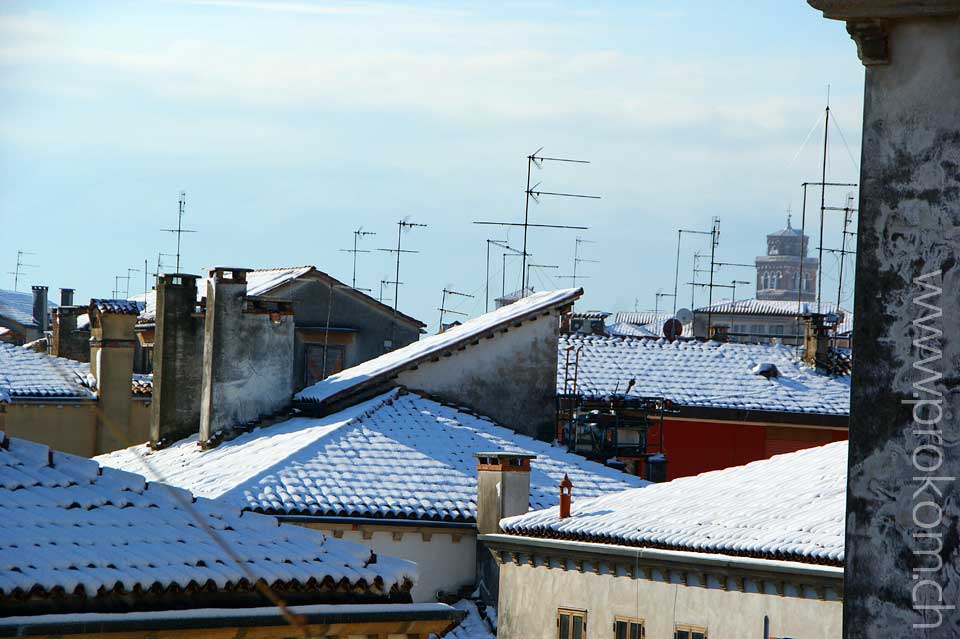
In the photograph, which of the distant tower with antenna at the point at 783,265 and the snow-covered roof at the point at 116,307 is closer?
the snow-covered roof at the point at 116,307

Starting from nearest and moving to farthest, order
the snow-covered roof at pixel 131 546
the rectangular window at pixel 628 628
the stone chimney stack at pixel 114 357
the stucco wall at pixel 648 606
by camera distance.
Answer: the snow-covered roof at pixel 131 546 < the stucco wall at pixel 648 606 < the rectangular window at pixel 628 628 < the stone chimney stack at pixel 114 357

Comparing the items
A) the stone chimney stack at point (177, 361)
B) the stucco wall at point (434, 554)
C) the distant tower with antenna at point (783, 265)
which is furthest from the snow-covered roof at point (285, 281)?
the distant tower with antenna at point (783, 265)

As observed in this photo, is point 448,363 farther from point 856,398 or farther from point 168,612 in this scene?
point 856,398

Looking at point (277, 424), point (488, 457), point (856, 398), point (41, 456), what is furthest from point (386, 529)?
point (856, 398)

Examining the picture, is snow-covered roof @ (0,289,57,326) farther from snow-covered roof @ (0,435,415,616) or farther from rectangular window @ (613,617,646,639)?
snow-covered roof @ (0,435,415,616)

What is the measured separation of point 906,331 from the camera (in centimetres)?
612

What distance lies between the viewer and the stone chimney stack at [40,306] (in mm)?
55500

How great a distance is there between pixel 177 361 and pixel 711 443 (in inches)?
456

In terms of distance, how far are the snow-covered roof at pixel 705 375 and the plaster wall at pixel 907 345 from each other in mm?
25803

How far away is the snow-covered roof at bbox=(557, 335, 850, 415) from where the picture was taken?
1328 inches

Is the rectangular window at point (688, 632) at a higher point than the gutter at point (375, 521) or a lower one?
lower

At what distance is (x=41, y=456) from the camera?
10.4 meters

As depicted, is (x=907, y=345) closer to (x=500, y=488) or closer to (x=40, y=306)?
(x=500, y=488)

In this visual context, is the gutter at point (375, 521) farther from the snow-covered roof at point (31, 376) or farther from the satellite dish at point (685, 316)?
the satellite dish at point (685, 316)
